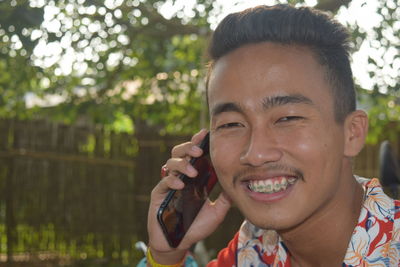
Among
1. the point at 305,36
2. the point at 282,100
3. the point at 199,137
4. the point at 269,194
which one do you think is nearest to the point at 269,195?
the point at 269,194

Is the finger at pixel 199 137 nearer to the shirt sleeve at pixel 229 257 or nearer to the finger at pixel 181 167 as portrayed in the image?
the finger at pixel 181 167

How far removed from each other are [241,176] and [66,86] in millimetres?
6808

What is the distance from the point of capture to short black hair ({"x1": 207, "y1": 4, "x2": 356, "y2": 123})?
2203 millimetres

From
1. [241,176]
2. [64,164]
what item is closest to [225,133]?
[241,176]

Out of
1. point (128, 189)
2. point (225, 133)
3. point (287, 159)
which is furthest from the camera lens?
point (128, 189)

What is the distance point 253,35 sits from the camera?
2.23 meters

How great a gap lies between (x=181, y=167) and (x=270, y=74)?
724 millimetres

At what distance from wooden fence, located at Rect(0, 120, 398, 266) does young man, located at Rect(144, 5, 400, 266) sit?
19.7ft

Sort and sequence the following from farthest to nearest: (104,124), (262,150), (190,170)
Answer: (104,124), (190,170), (262,150)

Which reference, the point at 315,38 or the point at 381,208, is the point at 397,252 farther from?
the point at 315,38

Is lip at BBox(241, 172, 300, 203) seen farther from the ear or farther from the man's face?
the ear

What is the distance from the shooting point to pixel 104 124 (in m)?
8.70

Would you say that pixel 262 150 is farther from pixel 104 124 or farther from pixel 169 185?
pixel 104 124

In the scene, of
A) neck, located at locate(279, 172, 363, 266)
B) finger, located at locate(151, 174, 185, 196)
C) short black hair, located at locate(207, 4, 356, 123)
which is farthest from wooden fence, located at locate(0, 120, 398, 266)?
neck, located at locate(279, 172, 363, 266)
